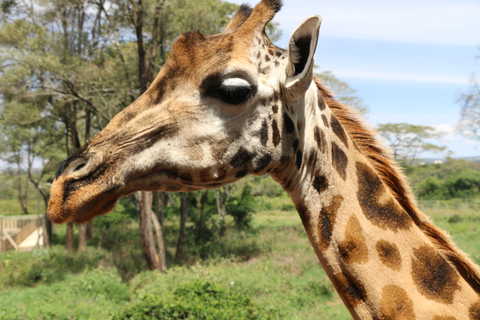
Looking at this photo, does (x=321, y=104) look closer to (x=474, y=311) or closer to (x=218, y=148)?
(x=218, y=148)

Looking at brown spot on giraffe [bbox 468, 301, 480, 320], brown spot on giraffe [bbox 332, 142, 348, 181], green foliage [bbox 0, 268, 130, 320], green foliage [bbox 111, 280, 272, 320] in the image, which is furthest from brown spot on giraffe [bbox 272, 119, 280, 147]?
green foliage [bbox 0, 268, 130, 320]

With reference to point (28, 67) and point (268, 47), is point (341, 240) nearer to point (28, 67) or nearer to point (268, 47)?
point (268, 47)

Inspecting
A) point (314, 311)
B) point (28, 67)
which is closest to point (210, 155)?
point (314, 311)

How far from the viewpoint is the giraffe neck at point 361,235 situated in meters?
1.75

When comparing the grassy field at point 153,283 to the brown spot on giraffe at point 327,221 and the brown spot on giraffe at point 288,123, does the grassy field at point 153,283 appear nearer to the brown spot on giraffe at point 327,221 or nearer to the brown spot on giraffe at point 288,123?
the brown spot on giraffe at point 327,221

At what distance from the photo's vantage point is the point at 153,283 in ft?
38.6

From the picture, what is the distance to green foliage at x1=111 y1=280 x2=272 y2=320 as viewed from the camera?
21.8 feet

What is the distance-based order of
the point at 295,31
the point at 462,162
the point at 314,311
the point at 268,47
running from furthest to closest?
the point at 462,162
the point at 314,311
the point at 268,47
the point at 295,31

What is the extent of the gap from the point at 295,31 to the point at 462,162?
1731 inches

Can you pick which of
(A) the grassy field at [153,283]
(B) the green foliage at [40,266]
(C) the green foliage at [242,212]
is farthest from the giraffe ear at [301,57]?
(C) the green foliage at [242,212]

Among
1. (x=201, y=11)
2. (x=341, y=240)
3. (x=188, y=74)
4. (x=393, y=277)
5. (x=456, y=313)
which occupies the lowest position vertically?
(x=456, y=313)

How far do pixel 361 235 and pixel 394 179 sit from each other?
0.49 metres

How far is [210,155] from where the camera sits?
70.6 inches

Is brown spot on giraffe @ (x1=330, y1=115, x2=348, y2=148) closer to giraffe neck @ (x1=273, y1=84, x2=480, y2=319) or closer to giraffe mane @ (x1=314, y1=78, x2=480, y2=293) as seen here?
giraffe neck @ (x1=273, y1=84, x2=480, y2=319)
